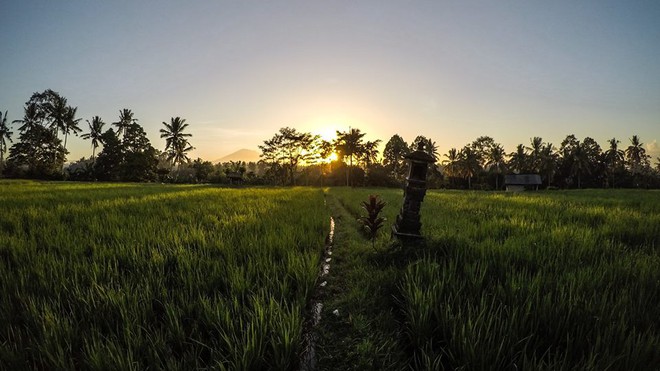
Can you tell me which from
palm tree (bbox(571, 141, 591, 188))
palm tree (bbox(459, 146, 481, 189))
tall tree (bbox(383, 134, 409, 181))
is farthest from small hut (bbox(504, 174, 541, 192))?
tall tree (bbox(383, 134, 409, 181))

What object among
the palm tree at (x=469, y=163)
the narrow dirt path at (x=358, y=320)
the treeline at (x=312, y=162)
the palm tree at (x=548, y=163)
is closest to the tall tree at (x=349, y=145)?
the treeline at (x=312, y=162)

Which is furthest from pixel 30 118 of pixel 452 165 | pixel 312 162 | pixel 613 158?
pixel 613 158

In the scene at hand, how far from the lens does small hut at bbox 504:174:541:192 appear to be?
48094 mm

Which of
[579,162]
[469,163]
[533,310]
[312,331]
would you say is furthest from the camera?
[469,163]

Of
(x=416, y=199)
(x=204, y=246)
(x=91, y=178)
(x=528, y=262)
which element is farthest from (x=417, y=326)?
(x=91, y=178)

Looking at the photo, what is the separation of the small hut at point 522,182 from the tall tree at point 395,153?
21.8 meters

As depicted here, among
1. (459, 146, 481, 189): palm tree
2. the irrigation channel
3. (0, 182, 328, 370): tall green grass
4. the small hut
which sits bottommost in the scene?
the irrigation channel

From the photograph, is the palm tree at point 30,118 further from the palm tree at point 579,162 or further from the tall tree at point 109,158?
the palm tree at point 579,162

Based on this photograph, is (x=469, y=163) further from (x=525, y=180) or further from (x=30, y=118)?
(x=30, y=118)

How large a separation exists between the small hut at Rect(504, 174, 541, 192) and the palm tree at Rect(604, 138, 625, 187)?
23.8 metres

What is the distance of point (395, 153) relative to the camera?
Answer: 67.1m

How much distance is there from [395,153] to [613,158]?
4563cm

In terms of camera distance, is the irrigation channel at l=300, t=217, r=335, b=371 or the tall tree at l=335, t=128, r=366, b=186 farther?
the tall tree at l=335, t=128, r=366, b=186

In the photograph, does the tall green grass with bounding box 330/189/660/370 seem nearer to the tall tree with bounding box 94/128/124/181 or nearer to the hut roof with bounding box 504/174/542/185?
the hut roof with bounding box 504/174/542/185
